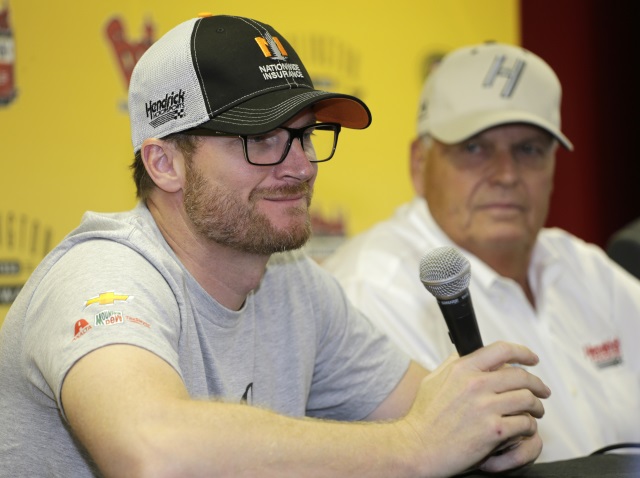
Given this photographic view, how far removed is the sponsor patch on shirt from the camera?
1.73 meters

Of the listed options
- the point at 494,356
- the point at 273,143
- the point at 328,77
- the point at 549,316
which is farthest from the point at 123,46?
the point at 494,356

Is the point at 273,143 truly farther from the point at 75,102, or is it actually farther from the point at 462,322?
the point at 75,102

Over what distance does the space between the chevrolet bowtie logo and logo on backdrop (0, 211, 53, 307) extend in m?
0.86

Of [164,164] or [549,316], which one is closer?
[164,164]

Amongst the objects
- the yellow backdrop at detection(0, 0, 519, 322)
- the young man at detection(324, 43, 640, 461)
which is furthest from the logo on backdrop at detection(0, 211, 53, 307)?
the young man at detection(324, 43, 640, 461)

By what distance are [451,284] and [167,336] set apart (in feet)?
1.05

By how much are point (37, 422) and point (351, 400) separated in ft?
1.56

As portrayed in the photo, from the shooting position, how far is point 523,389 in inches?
40.4

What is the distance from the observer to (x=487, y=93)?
1747 millimetres

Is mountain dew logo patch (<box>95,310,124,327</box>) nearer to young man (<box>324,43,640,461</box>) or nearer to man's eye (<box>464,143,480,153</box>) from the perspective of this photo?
young man (<box>324,43,640,461</box>)

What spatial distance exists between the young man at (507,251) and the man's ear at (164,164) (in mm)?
579

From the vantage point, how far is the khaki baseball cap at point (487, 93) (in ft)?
5.66

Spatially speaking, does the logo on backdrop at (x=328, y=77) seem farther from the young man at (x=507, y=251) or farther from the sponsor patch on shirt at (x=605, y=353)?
the sponsor patch on shirt at (x=605, y=353)

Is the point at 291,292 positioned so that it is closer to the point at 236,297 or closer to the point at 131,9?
the point at 236,297
